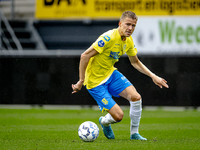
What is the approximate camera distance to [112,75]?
19.7ft

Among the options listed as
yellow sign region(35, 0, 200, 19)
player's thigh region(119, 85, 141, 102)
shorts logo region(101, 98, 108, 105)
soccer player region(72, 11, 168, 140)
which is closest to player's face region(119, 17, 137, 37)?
soccer player region(72, 11, 168, 140)

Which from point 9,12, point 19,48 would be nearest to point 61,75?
point 19,48

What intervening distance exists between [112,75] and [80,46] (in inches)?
346

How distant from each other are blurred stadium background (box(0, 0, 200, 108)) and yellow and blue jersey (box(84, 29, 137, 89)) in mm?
6404

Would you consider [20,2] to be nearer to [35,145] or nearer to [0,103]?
[0,103]

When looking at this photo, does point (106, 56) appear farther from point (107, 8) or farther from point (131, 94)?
point (107, 8)

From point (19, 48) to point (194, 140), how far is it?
10278mm

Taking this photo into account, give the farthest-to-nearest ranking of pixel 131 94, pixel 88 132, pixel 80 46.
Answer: pixel 80 46 < pixel 131 94 < pixel 88 132

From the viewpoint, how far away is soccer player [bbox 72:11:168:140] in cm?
548

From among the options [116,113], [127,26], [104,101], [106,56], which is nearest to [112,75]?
[106,56]

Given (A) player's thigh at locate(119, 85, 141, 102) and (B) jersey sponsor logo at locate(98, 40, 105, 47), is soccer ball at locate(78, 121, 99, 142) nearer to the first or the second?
(A) player's thigh at locate(119, 85, 141, 102)

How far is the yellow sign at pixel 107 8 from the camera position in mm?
14523

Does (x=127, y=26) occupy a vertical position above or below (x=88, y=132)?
above

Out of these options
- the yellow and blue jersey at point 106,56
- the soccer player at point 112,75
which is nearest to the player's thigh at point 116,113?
the soccer player at point 112,75
